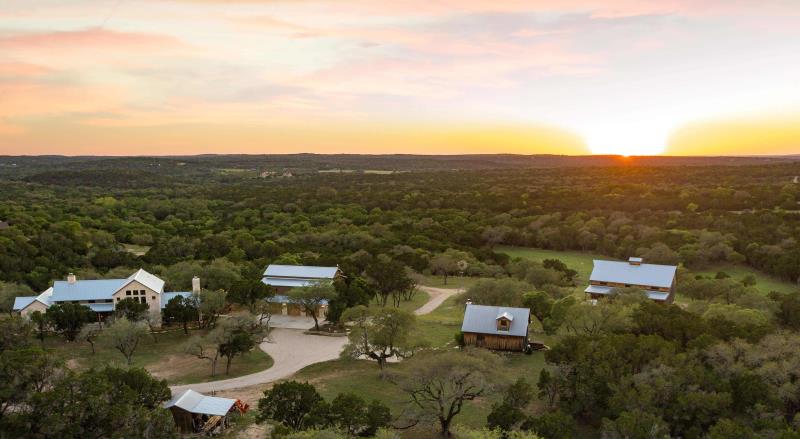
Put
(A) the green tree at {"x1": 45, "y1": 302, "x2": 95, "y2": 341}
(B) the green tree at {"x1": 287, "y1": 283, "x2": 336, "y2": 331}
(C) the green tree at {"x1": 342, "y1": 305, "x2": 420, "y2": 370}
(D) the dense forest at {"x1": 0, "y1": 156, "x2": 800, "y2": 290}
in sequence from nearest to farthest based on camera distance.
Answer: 1. (C) the green tree at {"x1": 342, "y1": 305, "x2": 420, "y2": 370}
2. (A) the green tree at {"x1": 45, "y1": 302, "x2": 95, "y2": 341}
3. (B) the green tree at {"x1": 287, "y1": 283, "x2": 336, "y2": 331}
4. (D) the dense forest at {"x1": 0, "y1": 156, "x2": 800, "y2": 290}

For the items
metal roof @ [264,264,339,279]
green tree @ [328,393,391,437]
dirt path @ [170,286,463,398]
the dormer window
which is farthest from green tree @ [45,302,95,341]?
the dormer window

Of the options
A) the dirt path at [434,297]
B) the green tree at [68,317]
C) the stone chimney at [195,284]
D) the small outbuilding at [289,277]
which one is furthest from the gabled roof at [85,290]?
the dirt path at [434,297]

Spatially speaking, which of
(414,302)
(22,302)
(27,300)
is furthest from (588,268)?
(22,302)

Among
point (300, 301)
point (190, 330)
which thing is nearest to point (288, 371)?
point (300, 301)

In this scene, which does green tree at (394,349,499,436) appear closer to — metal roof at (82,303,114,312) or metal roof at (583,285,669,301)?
metal roof at (583,285,669,301)

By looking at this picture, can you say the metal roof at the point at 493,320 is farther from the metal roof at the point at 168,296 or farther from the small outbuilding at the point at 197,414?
the metal roof at the point at 168,296

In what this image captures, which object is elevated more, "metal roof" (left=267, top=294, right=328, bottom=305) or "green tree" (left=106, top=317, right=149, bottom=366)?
"green tree" (left=106, top=317, right=149, bottom=366)
